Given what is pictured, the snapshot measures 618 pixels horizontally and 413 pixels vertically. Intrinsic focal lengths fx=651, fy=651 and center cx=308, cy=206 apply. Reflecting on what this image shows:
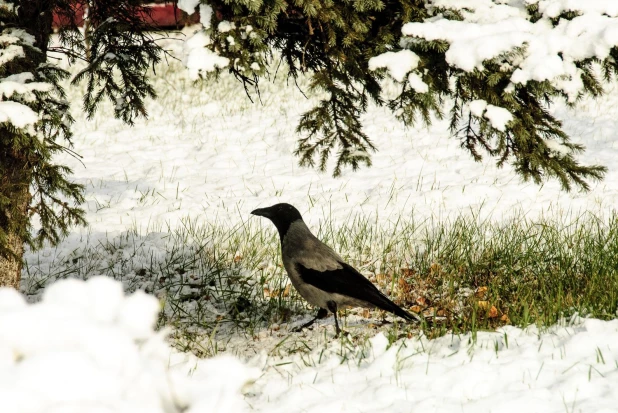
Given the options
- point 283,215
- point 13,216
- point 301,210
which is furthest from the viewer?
point 301,210

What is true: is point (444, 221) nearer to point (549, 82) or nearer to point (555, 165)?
point (555, 165)

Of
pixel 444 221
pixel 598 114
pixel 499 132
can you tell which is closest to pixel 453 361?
pixel 499 132

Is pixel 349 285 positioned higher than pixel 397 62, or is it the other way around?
pixel 397 62

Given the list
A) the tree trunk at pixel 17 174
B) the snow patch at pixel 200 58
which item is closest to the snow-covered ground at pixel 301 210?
the snow patch at pixel 200 58

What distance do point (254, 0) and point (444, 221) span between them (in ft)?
12.9

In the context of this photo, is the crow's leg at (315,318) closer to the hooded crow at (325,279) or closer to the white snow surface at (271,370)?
the hooded crow at (325,279)

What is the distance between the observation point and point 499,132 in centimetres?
402

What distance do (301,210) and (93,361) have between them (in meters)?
6.45

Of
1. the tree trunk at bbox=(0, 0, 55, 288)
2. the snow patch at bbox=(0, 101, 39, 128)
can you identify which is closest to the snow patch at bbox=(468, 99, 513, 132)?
the snow patch at bbox=(0, 101, 39, 128)

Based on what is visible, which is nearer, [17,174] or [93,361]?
[93,361]

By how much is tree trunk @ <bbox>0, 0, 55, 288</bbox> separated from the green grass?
3.40ft

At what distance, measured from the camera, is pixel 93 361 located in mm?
1031

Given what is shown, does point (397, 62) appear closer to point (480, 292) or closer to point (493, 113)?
point (493, 113)

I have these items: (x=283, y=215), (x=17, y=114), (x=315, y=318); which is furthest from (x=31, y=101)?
(x=315, y=318)
